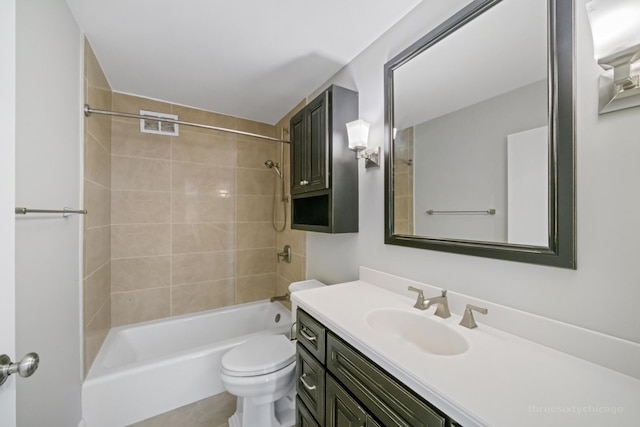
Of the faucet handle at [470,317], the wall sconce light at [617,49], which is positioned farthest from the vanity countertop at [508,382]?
the wall sconce light at [617,49]

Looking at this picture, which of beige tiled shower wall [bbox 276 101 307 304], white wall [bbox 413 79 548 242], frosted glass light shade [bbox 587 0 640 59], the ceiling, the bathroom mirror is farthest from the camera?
beige tiled shower wall [bbox 276 101 307 304]

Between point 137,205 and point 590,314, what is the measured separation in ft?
9.40

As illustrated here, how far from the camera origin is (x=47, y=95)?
1.04m

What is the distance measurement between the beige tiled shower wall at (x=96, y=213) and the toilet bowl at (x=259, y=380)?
0.90 m

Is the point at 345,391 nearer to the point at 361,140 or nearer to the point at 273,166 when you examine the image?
the point at 361,140

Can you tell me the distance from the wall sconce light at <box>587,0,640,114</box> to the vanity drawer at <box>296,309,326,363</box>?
1.19 meters

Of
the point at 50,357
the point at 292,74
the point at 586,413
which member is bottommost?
the point at 50,357

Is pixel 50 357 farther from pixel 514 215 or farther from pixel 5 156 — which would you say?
pixel 514 215

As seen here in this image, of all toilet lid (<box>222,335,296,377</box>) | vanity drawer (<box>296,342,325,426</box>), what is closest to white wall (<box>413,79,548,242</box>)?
vanity drawer (<box>296,342,325,426</box>)

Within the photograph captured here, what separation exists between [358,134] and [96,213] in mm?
1843

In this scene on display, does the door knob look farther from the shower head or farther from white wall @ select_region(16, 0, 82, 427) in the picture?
the shower head

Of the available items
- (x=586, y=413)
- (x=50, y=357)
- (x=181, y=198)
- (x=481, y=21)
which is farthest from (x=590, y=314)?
(x=181, y=198)

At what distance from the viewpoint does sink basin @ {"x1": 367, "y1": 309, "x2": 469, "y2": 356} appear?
0.93 m

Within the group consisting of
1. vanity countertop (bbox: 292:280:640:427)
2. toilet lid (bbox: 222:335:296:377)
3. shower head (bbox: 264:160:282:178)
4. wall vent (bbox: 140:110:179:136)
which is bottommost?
toilet lid (bbox: 222:335:296:377)
